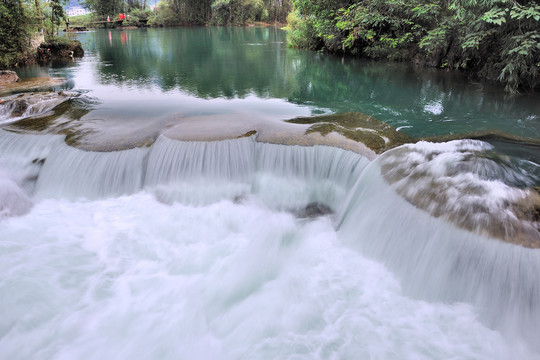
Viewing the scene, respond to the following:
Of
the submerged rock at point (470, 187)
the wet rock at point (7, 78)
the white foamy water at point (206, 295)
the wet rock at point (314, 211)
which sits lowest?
the white foamy water at point (206, 295)

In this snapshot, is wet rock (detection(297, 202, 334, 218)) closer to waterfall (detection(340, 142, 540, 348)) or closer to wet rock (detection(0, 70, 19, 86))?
waterfall (detection(340, 142, 540, 348))

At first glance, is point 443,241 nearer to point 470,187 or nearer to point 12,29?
point 470,187

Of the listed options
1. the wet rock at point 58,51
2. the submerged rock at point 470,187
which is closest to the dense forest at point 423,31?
the wet rock at point 58,51

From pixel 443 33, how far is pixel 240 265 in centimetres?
1211

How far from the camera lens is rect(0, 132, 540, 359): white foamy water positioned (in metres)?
3.61

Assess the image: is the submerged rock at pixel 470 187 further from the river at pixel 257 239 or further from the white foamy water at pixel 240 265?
the white foamy water at pixel 240 265

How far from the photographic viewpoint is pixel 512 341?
3471mm

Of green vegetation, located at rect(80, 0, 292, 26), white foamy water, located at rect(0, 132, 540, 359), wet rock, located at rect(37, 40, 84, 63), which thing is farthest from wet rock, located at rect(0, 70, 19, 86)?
green vegetation, located at rect(80, 0, 292, 26)

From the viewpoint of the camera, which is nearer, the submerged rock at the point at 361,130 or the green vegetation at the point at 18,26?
the submerged rock at the point at 361,130

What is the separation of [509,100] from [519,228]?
8.62 meters

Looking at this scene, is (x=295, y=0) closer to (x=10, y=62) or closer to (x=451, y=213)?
(x=10, y=62)

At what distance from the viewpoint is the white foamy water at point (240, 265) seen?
142 inches

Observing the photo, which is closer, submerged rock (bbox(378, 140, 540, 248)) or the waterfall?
the waterfall

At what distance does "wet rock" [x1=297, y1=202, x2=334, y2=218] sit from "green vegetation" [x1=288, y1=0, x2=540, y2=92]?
729 cm
